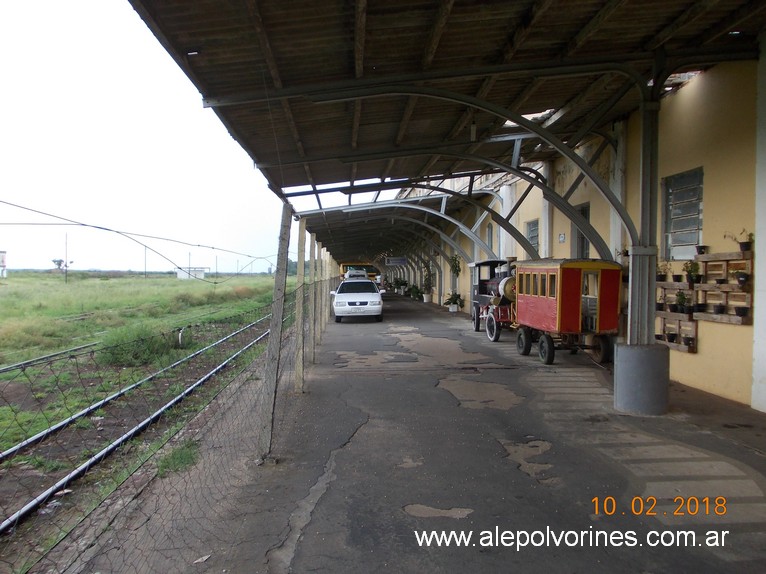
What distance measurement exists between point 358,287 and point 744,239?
16308 millimetres

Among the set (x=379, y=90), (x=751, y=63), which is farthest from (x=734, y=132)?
(x=379, y=90)

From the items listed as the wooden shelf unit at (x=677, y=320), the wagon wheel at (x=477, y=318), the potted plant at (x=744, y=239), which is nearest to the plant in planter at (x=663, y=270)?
the wooden shelf unit at (x=677, y=320)

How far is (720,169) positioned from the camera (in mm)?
8133

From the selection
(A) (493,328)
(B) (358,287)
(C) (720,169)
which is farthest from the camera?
(B) (358,287)

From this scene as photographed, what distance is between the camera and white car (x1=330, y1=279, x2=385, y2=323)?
70.8 feet

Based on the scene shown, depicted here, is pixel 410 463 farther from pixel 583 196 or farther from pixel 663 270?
pixel 583 196

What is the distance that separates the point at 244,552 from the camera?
3775mm

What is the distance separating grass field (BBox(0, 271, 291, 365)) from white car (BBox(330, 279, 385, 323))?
4.05 m

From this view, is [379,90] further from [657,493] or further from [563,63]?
[657,493]

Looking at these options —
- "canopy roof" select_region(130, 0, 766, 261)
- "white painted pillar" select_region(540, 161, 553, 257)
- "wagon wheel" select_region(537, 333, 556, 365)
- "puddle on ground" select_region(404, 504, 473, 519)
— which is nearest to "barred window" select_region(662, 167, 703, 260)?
"canopy roof" select_region(130, 0, 766, 261)

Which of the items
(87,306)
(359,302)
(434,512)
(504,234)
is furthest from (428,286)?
(434,512)

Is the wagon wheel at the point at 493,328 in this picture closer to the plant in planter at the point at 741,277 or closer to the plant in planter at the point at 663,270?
the plant in planter at the point at 663,270

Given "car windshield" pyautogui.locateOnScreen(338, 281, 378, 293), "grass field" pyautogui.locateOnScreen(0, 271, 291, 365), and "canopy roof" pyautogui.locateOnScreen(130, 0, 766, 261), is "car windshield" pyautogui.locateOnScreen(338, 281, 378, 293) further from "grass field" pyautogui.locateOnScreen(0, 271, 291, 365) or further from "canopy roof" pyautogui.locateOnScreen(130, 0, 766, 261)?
"canopy roof" pyautogui.locateOnScreen(130, 0, 766, 261)

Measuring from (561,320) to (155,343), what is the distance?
9.97m
